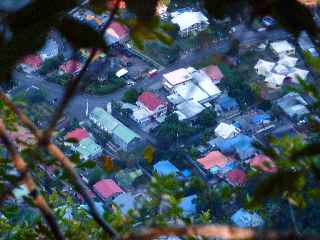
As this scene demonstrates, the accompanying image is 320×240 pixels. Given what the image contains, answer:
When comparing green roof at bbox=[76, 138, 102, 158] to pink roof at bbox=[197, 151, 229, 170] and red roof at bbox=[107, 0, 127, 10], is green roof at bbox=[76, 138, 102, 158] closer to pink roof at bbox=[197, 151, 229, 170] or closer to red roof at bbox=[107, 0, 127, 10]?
pink roof at bbox=[197, 151, 229, 170]

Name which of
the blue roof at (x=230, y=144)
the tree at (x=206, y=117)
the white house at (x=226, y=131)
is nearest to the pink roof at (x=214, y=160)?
the blue roof at (x=230, y=144)

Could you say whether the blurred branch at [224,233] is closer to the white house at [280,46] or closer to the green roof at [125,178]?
the white house at [280,46]

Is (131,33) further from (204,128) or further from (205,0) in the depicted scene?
(204,128)

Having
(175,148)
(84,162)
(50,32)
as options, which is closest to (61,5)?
(50,32)

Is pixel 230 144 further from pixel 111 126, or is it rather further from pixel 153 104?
pixel 111 126

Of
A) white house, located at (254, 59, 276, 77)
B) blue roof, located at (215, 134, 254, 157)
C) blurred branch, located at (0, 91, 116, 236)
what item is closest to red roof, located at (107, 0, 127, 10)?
blurred branch, located at (0, 91, 116, 236)
